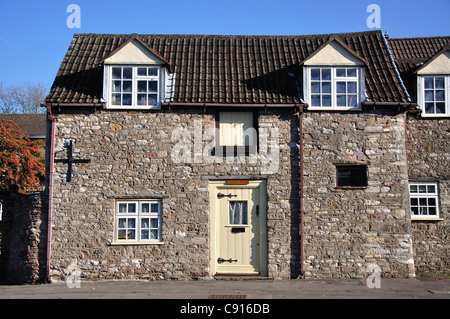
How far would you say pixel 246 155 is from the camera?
42.6 ft

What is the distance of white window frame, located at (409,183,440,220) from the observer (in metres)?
14.0

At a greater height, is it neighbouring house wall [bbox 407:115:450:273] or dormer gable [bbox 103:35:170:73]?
dormer gable [bbox 103:35:170:73]

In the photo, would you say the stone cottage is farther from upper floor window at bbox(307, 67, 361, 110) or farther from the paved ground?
the paved ground

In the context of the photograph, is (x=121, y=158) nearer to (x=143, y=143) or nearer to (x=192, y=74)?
(x=143, y=143)

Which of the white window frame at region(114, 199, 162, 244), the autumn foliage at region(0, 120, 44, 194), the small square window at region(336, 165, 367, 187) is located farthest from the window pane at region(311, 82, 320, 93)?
the autumn foliage at region(0, 120, 44, 194)

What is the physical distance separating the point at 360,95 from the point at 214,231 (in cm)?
570

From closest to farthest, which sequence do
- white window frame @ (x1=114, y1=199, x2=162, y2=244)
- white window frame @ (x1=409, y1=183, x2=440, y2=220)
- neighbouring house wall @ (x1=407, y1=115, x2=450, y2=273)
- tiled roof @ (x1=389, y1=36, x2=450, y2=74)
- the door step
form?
the door step
white window frame @ (x1=114, y1=199, x2=162, y2=244)
neighbouring house wall @ (x1=407, y1=115, x2=450, y2=273)
white window frame @ (x1=409, y1=183, x2=440, y2=220)
tiled roof @ (x1=389, y1=36, x2=450, y2=74)

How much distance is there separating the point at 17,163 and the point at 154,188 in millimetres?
4489

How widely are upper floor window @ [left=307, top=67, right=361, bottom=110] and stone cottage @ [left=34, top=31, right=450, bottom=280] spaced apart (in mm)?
29

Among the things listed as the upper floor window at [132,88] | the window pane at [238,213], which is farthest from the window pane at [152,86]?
the window pane at [238,213]

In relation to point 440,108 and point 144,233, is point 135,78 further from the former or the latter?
point 440,108

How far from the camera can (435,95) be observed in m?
14.2

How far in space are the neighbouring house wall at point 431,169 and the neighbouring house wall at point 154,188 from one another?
396 cm
